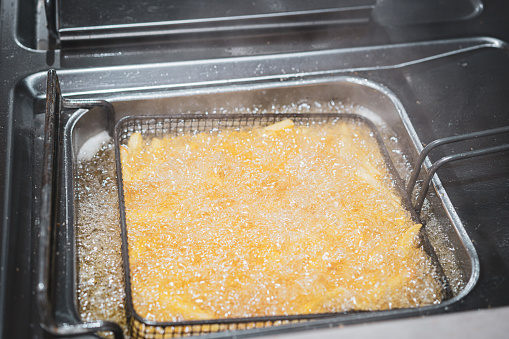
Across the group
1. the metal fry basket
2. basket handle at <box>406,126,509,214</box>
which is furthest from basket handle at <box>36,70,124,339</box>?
basket handle at <box>406,126,509,214</box>

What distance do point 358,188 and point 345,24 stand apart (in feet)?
2.09

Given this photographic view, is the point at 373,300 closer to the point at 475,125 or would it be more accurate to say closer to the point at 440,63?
the point at 475,125

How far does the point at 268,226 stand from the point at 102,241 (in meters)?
0.43

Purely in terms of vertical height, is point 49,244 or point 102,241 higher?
point 49,244

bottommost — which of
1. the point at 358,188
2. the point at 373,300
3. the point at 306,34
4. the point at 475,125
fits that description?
the point at 373,300

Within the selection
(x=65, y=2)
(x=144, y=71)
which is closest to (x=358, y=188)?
(x=144, y=71)

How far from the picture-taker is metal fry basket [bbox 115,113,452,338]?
1.03m

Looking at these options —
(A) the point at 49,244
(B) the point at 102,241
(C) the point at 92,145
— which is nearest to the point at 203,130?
(C) the point at 92,145

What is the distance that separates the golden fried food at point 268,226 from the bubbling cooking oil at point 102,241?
4cm

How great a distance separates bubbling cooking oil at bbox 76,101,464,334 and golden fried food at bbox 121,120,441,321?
0.15ft

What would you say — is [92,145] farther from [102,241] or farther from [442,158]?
[442,158]

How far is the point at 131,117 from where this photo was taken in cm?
138

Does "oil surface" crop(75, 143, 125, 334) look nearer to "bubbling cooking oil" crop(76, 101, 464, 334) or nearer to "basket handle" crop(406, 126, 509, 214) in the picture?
"bubbling cooking oil" crop(76, 101, 464, 334)

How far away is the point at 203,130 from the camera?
150 cm
